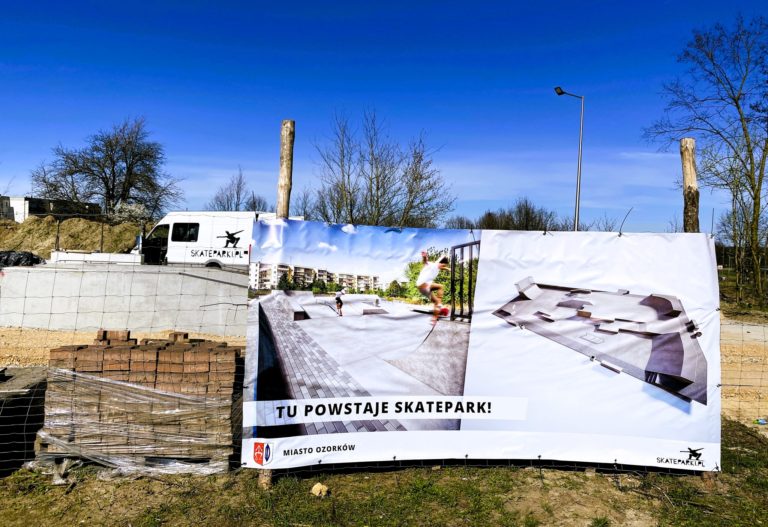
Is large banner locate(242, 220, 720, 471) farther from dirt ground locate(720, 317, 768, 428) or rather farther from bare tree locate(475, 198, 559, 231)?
bare tree locate(475, 198, 559, 231)

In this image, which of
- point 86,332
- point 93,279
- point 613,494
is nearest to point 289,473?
point 613,494

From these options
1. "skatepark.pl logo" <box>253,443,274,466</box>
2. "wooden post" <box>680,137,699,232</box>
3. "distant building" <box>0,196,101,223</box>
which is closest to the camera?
"skatepark.pl logo" <box>253,443,274,466</box>

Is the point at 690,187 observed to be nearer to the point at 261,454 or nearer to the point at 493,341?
the point at 493,341

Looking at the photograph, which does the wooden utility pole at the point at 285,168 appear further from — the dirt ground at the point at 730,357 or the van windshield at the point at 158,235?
the van windshield at the point at 158,235

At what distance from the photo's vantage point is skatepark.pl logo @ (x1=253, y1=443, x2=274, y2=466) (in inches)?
175

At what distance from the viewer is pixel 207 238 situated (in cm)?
2005

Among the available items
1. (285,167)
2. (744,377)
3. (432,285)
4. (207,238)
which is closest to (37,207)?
(207,238)

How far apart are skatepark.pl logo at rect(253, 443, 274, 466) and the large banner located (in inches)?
10.1

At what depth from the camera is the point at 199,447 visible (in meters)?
4.73

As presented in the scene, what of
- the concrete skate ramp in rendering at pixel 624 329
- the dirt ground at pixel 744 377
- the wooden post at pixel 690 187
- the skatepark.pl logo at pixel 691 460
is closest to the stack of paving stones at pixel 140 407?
the concrete skate ramp in rendering at pixel 624 329

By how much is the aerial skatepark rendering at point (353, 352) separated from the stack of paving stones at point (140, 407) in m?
0.60

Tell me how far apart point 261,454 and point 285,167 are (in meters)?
2.68

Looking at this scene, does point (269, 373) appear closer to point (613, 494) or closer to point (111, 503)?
point (111, 503)

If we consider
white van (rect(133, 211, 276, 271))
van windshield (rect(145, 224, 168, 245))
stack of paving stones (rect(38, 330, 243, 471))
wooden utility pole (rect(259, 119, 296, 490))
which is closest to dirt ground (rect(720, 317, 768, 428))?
wooden utility pole (rect(259, 119, 296, 490))
